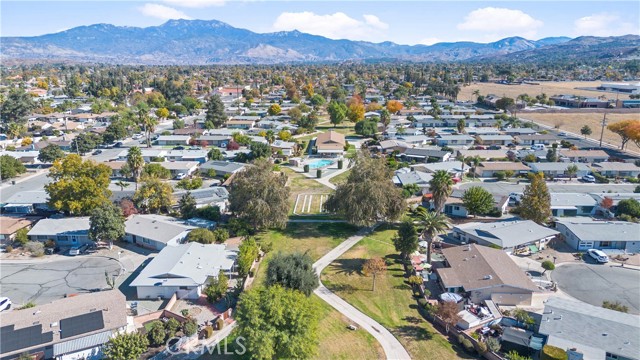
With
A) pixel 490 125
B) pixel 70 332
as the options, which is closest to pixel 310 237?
pixel 70 332

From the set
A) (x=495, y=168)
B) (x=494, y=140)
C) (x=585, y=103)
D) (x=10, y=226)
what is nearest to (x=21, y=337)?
(x=10, y=226)

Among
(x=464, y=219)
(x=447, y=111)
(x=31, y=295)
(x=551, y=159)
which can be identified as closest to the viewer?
(x=31, y=295)

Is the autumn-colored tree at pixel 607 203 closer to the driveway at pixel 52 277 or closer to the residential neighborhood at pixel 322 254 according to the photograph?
the residential neighborhood at pixel 322 254

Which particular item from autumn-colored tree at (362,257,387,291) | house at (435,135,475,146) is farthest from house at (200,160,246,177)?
house at (435,135,475,146)

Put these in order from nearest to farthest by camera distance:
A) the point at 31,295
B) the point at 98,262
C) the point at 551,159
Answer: the point at 31,295 → the point at 98,262 → the point at 551,159

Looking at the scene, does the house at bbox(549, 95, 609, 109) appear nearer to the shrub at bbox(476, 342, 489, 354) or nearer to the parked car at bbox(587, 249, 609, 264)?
the parked car at bbox(587, 249, 609, 264)

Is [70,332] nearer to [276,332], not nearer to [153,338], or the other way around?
[153,338]

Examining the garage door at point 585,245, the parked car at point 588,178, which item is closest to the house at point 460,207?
the garage door at point 585,245
